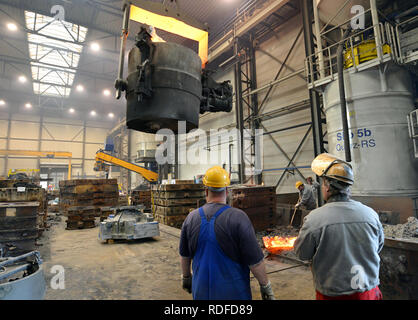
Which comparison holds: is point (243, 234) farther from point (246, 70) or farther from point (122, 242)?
point (246, 70)

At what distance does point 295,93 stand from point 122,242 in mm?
8359

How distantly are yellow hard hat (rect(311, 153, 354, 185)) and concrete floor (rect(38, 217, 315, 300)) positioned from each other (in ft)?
5.73

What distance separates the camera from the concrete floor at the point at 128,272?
280cm

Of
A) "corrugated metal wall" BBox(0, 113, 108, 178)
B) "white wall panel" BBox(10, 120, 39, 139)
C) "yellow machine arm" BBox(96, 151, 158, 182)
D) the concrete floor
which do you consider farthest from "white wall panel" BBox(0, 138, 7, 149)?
the concrete floor

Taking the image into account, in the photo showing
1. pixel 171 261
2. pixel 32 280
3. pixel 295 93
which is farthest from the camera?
pixel 295 93

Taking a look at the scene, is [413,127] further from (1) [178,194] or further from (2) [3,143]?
(2) [3,143]

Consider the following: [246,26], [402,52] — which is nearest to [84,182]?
[246,26]

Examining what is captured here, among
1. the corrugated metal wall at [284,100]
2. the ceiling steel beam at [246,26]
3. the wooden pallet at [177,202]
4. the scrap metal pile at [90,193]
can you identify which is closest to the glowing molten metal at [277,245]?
the wooden pallet at [177,202]

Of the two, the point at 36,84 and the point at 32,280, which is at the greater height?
the point at 36,84

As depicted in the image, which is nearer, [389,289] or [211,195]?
[211,195]

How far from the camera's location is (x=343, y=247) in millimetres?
1602

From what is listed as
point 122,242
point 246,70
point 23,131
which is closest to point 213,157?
point 246,70

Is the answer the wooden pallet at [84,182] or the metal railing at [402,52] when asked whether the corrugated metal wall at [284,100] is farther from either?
the wooden pallet at [84,182]

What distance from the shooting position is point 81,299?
2.67m
